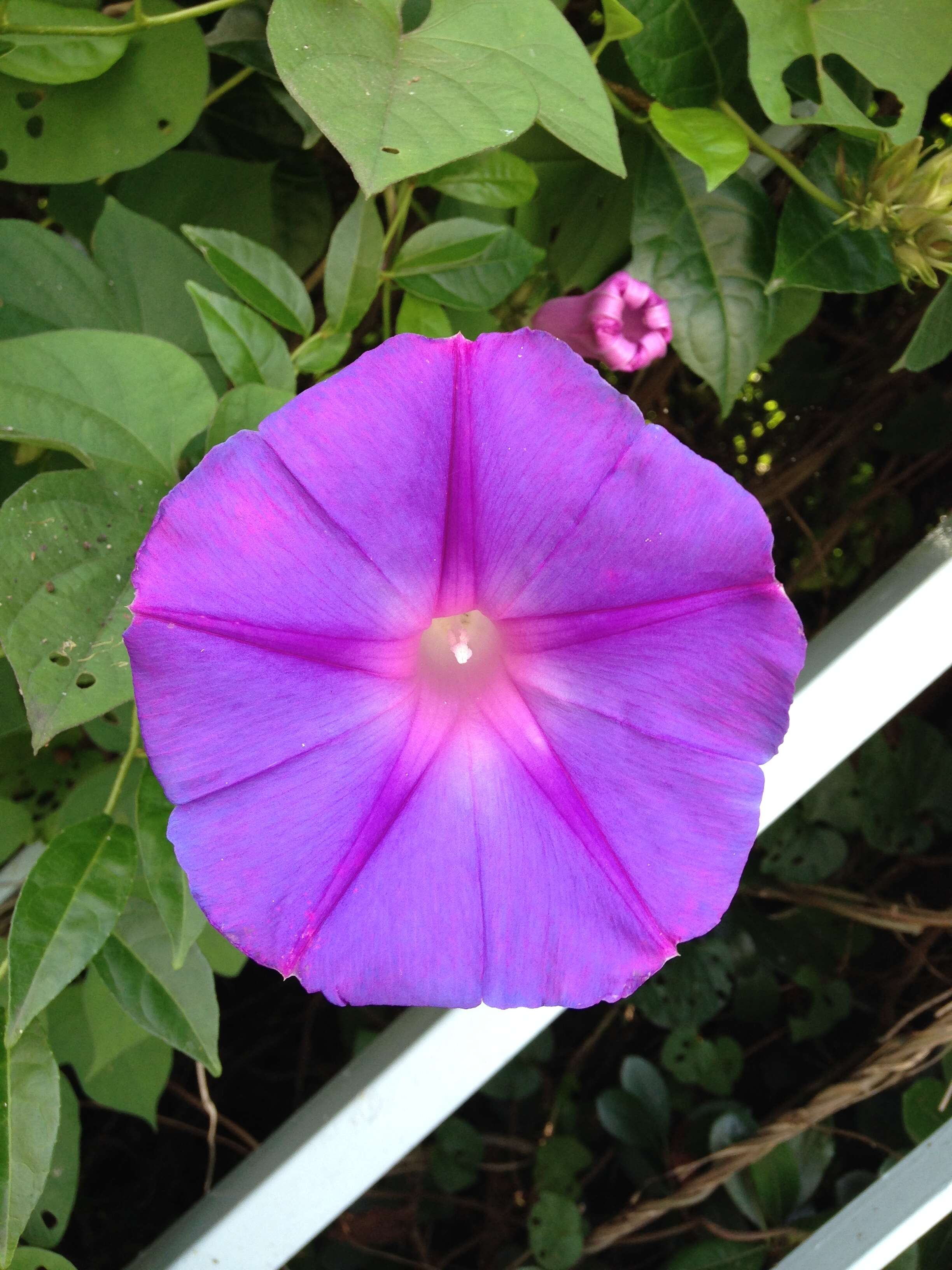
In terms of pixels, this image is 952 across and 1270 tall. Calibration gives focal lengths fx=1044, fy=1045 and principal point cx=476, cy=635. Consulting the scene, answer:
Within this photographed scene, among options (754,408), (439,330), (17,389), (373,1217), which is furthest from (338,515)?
(373,1217)

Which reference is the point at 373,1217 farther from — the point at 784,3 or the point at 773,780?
the point at 784,3

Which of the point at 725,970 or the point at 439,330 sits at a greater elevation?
the point at 439,330

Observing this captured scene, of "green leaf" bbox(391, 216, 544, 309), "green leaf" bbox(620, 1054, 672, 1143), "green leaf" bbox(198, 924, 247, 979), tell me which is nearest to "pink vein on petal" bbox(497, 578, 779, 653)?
"green leaf" bbox(391, 216, 544, 309)

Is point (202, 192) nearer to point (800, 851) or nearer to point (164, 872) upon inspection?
point (164, 872)

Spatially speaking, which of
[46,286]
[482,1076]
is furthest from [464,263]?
[482,1076]

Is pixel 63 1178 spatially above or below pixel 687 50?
below

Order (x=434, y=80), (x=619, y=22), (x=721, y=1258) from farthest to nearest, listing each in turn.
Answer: (x=721, y=1258)
(x=619, y=22)
(x=434, y=80)

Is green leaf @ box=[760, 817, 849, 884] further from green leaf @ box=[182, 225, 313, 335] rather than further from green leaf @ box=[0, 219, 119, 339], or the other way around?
green leaf @ box=[0, 219, 119, 339]
